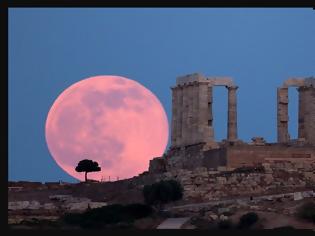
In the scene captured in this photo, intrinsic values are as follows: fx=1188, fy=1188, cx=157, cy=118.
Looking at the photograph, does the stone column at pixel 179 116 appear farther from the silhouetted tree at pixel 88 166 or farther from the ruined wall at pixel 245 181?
the silhouetted tree at pixel 88 166

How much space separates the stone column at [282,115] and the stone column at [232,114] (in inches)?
94.0

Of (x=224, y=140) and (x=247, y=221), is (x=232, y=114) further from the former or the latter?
(x=247, y=221)

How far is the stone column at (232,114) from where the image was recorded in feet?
211

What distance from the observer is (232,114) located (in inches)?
2566

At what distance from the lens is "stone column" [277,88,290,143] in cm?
6438

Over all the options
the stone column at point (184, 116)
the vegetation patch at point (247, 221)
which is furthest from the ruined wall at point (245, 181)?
the vegetation patch at point (247, 221)

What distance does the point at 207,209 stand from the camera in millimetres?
50031

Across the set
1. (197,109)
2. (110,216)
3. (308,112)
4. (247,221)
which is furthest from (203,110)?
(247,221)

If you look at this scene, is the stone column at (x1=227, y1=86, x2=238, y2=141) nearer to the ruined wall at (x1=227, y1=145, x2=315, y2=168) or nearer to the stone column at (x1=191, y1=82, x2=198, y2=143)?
the stone column at (x1=191, y1=82, x2=198, y2=143)

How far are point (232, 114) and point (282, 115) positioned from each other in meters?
2.74

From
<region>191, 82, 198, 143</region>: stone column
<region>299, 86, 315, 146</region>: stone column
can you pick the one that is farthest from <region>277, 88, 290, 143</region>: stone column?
<region>191, 82, 198, 143</region>: stone column
